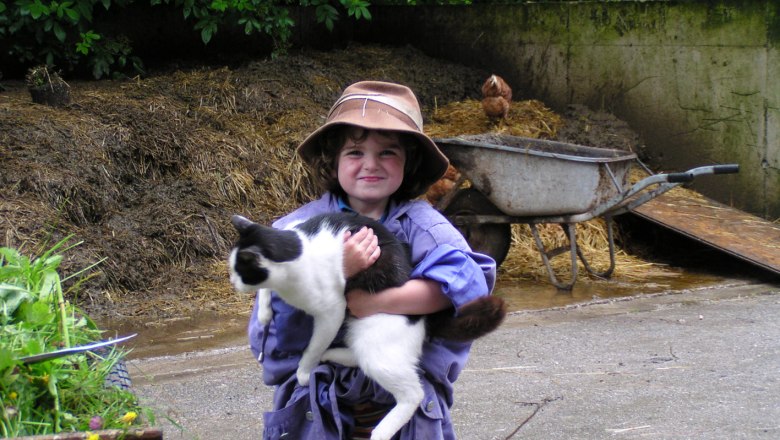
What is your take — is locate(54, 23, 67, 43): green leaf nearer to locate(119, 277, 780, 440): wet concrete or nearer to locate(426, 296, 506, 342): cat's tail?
locate(119, 277, 780, 440): wet concrete

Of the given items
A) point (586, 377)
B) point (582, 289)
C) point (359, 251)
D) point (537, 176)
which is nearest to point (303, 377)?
point (359, 251)

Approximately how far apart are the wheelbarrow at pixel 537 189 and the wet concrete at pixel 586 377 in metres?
0.62

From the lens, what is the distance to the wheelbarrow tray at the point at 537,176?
20.9ft

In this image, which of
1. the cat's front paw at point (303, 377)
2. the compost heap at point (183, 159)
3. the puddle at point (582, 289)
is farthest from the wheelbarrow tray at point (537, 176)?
the cat's front paw at point (303, 377)

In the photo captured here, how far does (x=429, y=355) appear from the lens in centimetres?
260

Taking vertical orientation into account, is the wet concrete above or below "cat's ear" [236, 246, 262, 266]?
below

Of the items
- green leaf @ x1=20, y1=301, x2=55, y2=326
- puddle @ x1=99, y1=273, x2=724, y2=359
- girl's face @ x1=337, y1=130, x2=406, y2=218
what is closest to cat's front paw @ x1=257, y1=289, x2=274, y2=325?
girl's face @ x1=337, y1=130, x2=406, y2=218

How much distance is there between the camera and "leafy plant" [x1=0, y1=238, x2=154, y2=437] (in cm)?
190

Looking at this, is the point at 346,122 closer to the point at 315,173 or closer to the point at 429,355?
the point at 315,173

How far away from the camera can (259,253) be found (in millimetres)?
2365

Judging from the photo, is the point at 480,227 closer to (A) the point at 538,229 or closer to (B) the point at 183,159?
(A) the point at 538,229

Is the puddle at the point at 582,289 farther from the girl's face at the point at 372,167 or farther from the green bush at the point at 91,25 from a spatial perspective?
the girl's face at the point at 372,167

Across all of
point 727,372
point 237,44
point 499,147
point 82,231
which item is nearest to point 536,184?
point 499,147

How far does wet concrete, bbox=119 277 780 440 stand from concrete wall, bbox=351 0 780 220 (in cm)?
228
